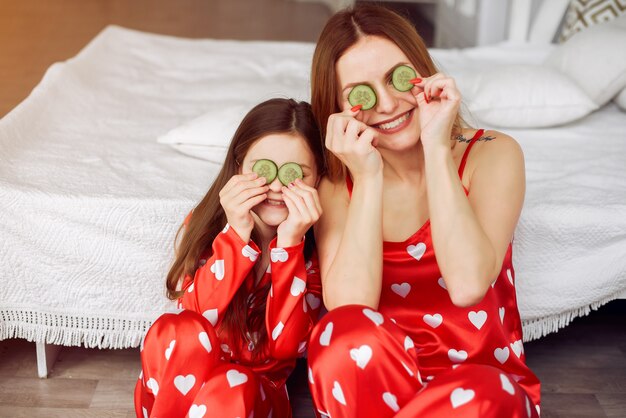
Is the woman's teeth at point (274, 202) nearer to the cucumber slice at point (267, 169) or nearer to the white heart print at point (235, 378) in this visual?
the cucumber slice at point (267, 169)

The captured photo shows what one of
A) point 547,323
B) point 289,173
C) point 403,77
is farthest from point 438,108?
point 547,323

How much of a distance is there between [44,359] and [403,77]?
118cm

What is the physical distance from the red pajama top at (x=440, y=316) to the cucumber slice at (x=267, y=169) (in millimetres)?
275

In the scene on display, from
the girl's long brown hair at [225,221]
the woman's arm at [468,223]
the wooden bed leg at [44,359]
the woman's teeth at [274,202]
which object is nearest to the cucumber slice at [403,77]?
the woman's arm at [468,223]

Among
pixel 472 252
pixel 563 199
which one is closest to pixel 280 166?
pixel 472 252

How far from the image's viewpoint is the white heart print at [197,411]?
154 cm

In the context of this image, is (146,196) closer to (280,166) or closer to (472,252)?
(280,166)

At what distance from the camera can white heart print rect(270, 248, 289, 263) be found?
5.48 ft

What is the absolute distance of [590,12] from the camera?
127 inches

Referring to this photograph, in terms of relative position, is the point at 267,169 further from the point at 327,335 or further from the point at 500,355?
the point at 500,355

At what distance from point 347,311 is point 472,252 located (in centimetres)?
26

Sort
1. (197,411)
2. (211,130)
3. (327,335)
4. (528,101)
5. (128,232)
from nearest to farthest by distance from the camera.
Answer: (327,335) → (197,411) → (128,232) → (211,130) → (528,101)

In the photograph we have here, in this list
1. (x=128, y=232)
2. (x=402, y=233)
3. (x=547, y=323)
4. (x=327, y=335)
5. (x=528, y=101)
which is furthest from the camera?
(x=528, y=101)

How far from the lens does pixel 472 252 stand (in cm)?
152
